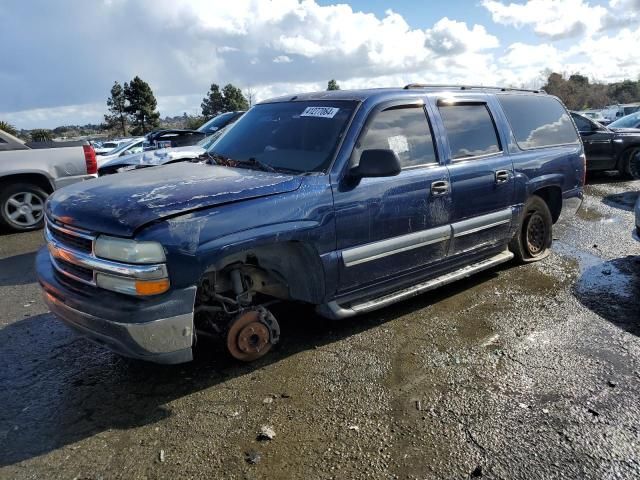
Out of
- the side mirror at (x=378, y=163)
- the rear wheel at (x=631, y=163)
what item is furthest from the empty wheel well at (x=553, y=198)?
the rear wheel at (x=631, y=163)

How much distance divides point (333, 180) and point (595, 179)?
10695 millimetres

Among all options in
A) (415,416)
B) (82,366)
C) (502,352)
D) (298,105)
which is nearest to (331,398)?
(415,416)

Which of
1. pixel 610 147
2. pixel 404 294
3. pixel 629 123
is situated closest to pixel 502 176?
pixel 404 294

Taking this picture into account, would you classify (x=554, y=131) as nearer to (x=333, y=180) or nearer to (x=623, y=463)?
(x=333, y=180)

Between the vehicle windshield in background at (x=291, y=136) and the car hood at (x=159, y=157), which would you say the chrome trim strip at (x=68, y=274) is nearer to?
the vehicle windshield in background at (x=291, y=136)

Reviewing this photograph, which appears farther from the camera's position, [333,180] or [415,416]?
[333,180]

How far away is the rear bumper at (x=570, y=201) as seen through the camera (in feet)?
18.2

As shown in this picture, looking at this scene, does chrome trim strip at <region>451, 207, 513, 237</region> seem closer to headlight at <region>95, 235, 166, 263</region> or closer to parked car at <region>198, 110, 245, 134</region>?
headlight at <region>95, 235, 166, 263</region>

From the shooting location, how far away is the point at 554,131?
18.0 ft

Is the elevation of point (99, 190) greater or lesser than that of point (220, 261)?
greater

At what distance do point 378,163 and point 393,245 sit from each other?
27.6 inches

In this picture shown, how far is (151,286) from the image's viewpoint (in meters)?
2.71

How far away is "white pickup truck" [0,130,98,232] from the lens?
7.47 meters

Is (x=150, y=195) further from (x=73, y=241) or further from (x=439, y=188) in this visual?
(x=439, y=188)
